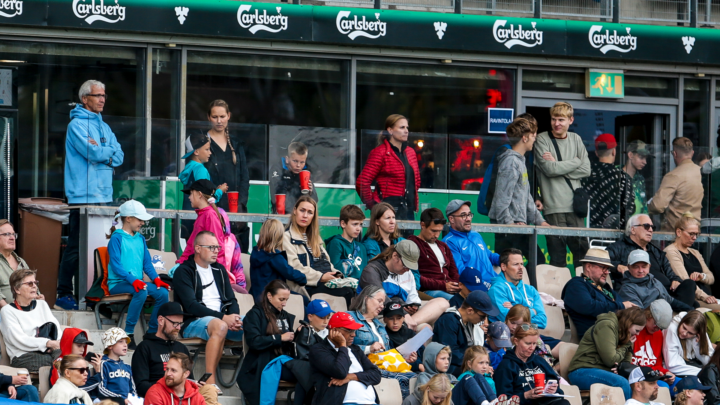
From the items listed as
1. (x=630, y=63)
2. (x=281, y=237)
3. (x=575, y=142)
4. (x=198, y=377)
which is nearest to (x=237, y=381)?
(x=198, y=377)

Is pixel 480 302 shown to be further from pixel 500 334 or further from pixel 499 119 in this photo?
pixel 499 119

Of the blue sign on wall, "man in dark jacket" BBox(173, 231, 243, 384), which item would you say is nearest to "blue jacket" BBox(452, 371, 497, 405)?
"man in dark jacket" BBox(173, 231, 243, 384)

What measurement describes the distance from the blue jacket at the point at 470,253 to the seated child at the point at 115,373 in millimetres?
4346

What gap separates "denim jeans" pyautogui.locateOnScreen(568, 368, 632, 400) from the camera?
11.1 meters

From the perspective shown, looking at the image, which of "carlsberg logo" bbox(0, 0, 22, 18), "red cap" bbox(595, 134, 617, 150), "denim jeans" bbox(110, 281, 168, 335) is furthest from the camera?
"red cap" bbox(595, 134, 617, 150)

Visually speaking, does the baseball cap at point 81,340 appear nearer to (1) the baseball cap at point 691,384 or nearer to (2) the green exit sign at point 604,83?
(1) the baseball cap at point 691,384

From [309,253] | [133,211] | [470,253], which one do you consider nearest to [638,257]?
[470,253]

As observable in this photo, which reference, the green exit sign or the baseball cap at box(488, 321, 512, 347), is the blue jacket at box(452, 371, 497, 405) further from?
the green exit sign

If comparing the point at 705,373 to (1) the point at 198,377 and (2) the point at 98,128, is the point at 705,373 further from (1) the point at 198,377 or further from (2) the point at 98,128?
(2) the point at 98,128

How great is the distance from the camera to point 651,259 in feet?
44.7

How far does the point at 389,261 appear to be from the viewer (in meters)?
11.7

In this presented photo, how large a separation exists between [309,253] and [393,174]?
6.08 ft

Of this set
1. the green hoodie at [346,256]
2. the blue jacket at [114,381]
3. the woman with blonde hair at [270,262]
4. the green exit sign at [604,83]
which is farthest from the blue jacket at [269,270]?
the green exit sign at [604,83]

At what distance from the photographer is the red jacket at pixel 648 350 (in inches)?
470
